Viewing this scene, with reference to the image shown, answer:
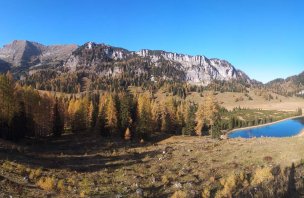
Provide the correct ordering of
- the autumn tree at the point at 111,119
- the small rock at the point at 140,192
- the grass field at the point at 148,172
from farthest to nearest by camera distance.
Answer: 1. the autumn tree at the point at 111,119
2. the small rock at the point at 140,192
3. the grass field at the point at 148,172

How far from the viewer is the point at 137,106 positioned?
99.2 m

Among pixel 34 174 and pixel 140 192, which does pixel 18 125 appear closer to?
pixel 34 174

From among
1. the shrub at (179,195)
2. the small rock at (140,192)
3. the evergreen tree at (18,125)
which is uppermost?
the evergreen tree at (18,125)

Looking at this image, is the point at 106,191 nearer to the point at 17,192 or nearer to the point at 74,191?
the point at 74,191

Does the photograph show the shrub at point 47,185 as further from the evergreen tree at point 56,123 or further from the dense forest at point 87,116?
the evergreen tree at point 56,123

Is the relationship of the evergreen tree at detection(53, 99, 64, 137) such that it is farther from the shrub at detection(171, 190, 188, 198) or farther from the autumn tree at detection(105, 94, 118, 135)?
the shrub at detection(171, 190, 188, 198)

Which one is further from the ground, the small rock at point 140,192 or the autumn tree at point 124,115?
the autumn tree at point 124,115

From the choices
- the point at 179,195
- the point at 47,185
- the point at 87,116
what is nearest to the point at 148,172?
the point at 179,195

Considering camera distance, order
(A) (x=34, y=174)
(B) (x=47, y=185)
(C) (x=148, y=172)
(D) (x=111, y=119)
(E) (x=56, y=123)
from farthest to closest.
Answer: (D) (x=111, y=119) → (E) (x=56, y=123) → (C) (x=148, y=172) → (A) (x=34, y=174) → (B) (x=47, y=185)

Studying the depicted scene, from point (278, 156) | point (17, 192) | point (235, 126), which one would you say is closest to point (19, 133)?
point (17, 192)

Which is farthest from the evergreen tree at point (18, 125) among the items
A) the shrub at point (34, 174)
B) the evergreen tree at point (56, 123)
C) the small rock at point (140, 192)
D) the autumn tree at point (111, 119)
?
the small rock at point (140, 192)

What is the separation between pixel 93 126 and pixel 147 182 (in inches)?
2721

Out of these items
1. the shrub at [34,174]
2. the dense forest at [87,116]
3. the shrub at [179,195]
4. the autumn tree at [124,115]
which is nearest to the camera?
the shrub at [179,195]

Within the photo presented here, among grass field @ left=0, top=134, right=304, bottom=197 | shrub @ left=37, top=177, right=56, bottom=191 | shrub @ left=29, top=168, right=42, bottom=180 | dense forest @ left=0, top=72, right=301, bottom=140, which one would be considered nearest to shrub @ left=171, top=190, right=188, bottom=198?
grass field @ left=0, top=134, right=304, bottom=197
